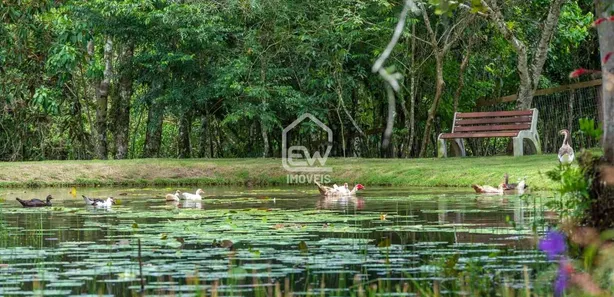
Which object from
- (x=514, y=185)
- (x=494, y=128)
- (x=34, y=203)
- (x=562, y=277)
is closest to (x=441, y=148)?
(x=494, y=128)

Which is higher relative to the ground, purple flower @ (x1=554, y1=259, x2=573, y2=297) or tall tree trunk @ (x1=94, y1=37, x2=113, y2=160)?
tall tree trunk @ (x1=94, y1=37, x2=113, y2=160)

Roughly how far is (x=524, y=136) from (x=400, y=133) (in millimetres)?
7054

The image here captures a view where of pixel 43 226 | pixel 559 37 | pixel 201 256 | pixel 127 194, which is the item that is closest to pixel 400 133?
pixel 559 37

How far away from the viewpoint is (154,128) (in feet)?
106

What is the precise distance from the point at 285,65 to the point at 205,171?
6025 millimetres

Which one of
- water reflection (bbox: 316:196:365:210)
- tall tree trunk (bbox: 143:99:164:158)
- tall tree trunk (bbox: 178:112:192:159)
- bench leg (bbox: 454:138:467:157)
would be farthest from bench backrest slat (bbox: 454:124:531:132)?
tall tree trunk (bbox: 178:112:192:159)

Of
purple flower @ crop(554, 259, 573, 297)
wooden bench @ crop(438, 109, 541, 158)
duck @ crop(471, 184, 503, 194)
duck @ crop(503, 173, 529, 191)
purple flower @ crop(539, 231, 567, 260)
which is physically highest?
wooden bench @ crop(438, 109, 541, 158)

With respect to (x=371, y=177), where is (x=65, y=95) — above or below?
above

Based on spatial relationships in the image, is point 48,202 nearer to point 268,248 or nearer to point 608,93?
point 268,248

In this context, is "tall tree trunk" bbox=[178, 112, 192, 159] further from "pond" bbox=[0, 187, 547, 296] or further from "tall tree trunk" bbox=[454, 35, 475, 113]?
"pond" bbox=[0, 187, 547, 296]

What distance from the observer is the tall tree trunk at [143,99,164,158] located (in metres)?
32.1

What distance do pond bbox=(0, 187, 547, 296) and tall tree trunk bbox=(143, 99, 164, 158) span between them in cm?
1544

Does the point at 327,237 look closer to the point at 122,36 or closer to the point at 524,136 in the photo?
the point at 524,136

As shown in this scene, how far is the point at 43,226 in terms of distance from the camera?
12898mm
